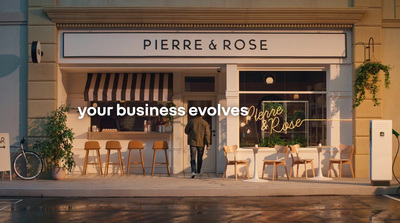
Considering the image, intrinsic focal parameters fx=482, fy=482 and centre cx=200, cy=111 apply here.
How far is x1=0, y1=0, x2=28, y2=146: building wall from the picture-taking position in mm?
13836

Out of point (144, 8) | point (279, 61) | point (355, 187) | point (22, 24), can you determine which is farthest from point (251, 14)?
point (22, 24)

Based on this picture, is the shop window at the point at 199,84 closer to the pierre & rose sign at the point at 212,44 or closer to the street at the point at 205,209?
the pierre & rose sign at the point at 212,44

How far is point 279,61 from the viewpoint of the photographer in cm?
1389

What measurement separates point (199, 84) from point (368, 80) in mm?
5115

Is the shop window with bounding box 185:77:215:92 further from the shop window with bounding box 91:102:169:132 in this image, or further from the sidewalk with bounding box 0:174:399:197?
the sidewalk with bounding box 0:174:399:197

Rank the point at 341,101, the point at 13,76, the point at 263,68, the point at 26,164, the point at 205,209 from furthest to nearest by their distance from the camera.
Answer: the point at 263,68, the point at 341,101, the point at 13,76, the point at 26,164, the point at 205,209

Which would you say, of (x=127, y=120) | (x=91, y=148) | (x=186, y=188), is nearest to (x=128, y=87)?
(x=127, y=120)

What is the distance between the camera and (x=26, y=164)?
13516 millimetres

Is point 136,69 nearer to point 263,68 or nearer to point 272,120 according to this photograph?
point 263,68

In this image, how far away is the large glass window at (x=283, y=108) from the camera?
14172mm

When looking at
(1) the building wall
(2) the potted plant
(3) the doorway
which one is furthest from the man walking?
(1) the building wall

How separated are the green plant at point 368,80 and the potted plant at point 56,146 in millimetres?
8107

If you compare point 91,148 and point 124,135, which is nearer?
point 91,148

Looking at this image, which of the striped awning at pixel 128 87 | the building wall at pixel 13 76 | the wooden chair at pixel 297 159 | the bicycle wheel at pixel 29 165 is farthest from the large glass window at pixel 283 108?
the building wall at pixel 13 76
